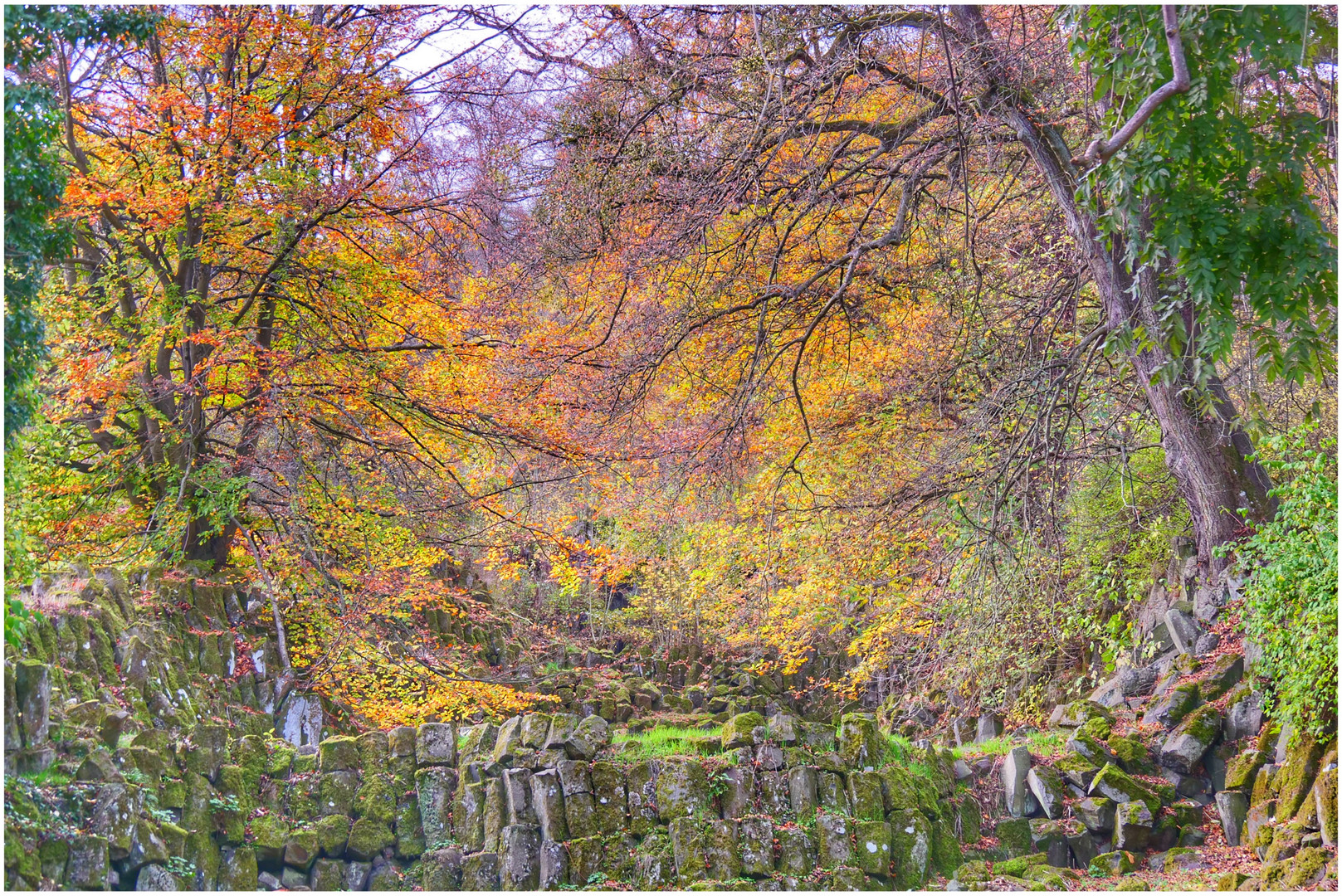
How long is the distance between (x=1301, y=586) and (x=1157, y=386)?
1.59m

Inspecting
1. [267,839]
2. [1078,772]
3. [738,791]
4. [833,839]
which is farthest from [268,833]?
[1078,772]

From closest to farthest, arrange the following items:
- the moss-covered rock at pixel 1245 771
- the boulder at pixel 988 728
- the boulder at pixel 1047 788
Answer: the moss-covered rock at pixel 1245 771, the boulder at pixel 1047 788, the boulder at pixel 988 728

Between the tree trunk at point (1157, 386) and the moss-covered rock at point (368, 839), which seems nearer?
the moss-covered rock at point (368, 839)

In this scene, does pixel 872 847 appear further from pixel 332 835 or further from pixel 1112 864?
pixel 332 835

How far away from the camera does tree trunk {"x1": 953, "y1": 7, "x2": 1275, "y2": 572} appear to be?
638cm

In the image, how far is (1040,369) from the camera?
6.70 metres

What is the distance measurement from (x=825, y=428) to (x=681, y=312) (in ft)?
9.38

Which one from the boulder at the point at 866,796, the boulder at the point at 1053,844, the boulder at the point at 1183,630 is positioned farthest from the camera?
the boulder at the point at 1183,630

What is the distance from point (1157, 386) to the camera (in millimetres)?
6516

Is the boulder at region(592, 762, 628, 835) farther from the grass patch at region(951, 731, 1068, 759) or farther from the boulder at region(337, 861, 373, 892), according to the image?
the grass patch at region(951, 731, 1068, 759)

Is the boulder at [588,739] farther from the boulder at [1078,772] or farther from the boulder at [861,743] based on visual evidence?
the boulder at [1078,772]

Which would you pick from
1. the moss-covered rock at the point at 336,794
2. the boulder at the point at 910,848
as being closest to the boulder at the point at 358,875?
the moss-covered rock at the point at 336,794

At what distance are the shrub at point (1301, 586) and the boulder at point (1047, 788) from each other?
5.09 feet

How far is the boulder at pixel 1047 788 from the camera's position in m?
6.85
